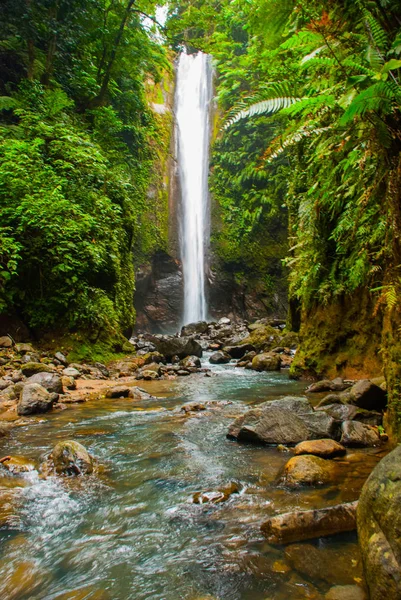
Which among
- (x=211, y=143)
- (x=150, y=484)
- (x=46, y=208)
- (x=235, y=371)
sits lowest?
(x=235, y=371)

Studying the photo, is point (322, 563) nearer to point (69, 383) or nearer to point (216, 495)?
point (216, 495)

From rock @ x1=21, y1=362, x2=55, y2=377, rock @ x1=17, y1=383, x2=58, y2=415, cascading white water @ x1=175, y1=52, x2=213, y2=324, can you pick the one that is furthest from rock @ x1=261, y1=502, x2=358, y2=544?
cascading white water @ x1=175, y1=52, x2=213, y2=324

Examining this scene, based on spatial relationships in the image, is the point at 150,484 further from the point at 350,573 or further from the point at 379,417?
the point at 379,417

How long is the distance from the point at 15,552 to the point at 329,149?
3.65 metres

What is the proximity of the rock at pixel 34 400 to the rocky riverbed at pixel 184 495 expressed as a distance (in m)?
0.02

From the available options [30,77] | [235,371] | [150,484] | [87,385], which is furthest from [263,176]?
[150,484]

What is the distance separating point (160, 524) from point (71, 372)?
533cm

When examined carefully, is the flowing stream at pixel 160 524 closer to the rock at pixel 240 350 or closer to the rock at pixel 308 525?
the rock at pixel 308 525

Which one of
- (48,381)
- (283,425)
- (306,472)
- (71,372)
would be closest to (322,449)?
(306,472)

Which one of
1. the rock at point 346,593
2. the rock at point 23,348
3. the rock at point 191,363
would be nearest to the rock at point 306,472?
the rock at point 346,593

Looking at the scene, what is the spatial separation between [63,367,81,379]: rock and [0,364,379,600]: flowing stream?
9.39 feet

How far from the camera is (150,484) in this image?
2.87 metres

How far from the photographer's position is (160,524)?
2.29 metres

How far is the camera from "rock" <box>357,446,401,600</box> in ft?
4.29
